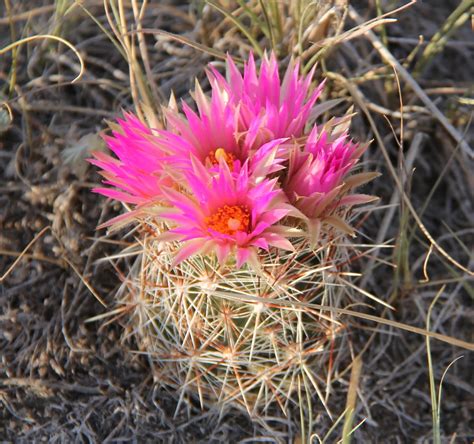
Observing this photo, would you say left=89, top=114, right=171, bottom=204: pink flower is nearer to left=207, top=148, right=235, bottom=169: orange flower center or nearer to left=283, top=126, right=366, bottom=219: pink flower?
left=207, top=148, right=235, bottom=169: orange flower center

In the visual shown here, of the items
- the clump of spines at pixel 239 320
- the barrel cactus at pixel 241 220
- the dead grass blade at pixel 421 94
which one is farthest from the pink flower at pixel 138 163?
the dead grass blade at pixel 421 94

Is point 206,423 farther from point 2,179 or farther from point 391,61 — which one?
point 391,61

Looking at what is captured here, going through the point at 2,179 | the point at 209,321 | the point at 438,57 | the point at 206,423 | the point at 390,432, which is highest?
the point at 2,179

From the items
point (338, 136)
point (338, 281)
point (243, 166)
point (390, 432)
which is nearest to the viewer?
point (243, 166)

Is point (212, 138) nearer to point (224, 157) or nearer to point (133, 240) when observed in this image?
point (224, 157)

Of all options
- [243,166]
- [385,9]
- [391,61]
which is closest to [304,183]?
[243,166]

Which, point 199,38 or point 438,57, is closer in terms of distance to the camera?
point 199,38

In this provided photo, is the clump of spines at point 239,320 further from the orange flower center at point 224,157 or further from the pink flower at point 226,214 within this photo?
the orange flower center at point 224,157

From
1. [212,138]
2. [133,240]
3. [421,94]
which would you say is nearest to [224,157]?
[212,138]
